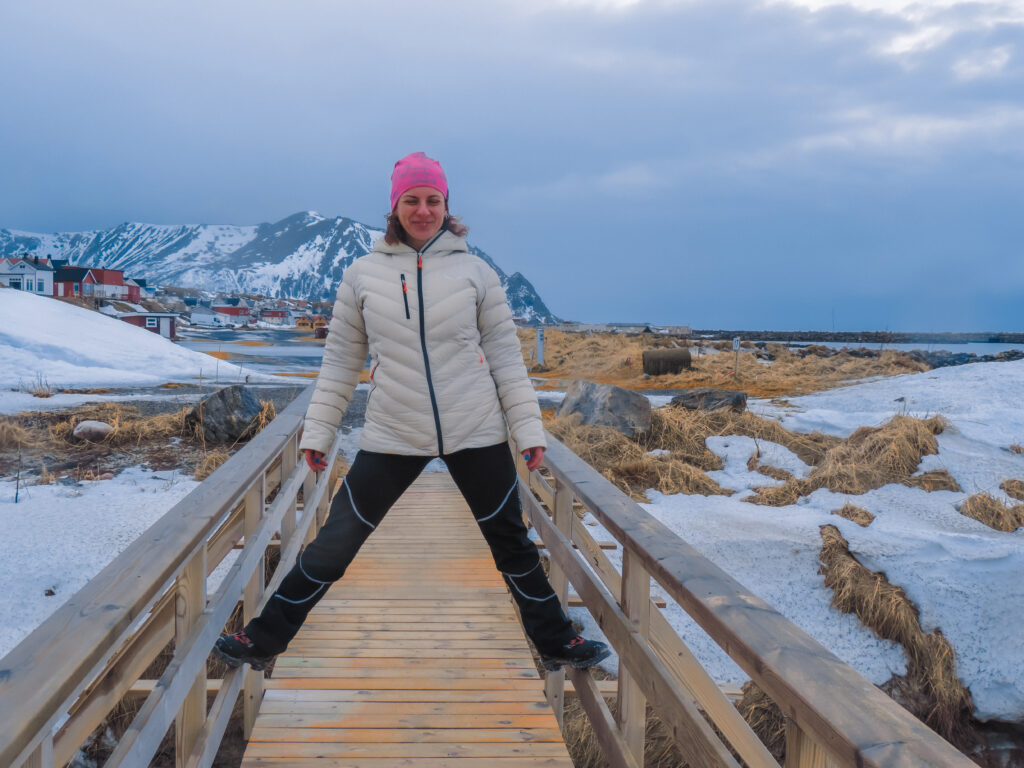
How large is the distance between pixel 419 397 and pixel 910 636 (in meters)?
3.98

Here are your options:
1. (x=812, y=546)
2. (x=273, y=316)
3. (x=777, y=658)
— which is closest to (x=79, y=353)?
(x=812, y=546)

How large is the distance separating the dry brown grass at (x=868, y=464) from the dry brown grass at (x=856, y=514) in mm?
519

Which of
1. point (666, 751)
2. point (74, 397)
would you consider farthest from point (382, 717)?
point (74, 397)

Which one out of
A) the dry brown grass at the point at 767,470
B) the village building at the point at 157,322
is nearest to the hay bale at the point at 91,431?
the dry brown grass at the point at 767,470

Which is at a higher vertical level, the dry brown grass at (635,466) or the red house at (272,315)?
the red house at (272,315)

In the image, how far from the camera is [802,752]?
3.36 ft

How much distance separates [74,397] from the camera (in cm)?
1038

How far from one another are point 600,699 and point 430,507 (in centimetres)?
326

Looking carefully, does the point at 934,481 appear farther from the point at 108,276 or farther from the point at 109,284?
the point at 108,276

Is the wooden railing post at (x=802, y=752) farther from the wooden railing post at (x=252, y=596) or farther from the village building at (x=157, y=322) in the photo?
the village building at (x=157, y=322)

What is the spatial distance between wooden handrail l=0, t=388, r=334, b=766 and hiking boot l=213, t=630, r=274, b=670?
13cm

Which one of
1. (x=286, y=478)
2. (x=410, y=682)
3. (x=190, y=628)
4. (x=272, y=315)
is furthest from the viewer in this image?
(x=272, y=315)

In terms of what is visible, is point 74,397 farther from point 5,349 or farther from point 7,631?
point 7,631

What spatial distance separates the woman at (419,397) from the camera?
6.64 feet
